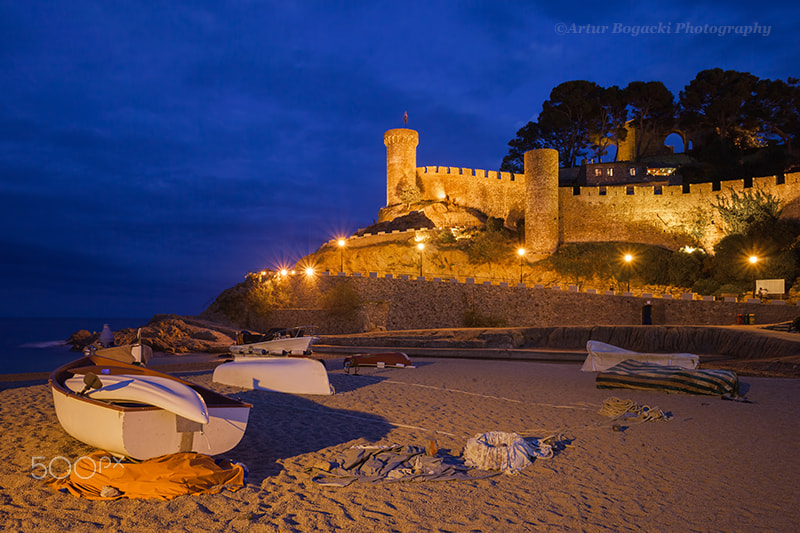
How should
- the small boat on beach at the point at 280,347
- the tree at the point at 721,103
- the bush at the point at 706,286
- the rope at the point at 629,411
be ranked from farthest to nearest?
1. the tree at the point at 721,103
2. the bush at the point at 706,286
3. the small boat on beach at the point at 280,347
4. the rope at the point at 629,411

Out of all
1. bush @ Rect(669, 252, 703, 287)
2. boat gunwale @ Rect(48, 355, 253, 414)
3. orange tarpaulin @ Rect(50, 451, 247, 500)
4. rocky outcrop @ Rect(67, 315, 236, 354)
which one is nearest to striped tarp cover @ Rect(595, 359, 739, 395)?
boat gunwale @ Rect(48, 355, 253, 414)

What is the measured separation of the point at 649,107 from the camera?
4641 centimetres

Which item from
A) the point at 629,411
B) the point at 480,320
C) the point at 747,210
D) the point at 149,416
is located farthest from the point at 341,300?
the point at 747,210

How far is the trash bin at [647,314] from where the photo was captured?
88.3 ft

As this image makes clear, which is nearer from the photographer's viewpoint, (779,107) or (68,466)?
(68,466)

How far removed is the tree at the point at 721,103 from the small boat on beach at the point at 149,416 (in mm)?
49121

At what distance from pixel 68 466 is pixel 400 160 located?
143ft

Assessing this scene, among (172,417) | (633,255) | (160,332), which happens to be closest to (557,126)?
(633,255)

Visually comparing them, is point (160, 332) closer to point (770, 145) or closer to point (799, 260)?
point (799, 260)

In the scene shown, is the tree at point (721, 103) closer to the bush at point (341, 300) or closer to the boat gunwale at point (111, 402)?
the bush at point (341, 300)

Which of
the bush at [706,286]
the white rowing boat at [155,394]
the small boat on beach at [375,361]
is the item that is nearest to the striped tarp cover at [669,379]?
the small boat on beach at [375,361]

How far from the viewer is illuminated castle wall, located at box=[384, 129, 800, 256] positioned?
35969mm

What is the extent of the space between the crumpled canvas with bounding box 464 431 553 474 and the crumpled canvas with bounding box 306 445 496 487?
168mm

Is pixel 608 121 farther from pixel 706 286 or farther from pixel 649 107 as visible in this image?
pixel 706 286
